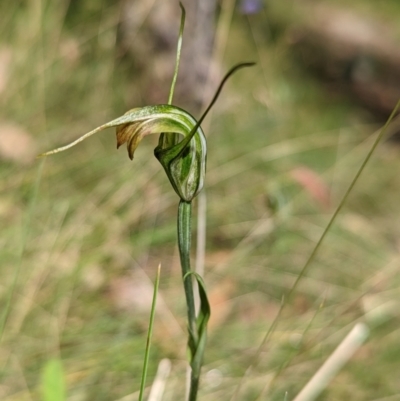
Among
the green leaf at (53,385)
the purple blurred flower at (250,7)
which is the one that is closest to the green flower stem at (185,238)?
the green leaf at (53,385)

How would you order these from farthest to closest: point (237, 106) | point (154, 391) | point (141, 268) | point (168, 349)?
1. point (237, 106)
2. point (141, 268)
3. point (168, 349)
4. point (154, 391)

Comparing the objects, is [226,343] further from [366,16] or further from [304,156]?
[366,16]

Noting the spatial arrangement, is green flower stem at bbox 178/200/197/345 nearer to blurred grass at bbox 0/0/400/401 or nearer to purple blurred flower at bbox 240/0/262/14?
blurred grass at bbox 0/0/400/401

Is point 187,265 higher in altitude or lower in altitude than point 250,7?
higher

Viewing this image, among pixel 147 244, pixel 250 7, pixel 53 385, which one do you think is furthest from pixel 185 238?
pixel 250 7

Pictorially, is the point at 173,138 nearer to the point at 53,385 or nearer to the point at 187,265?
the point at 187,265

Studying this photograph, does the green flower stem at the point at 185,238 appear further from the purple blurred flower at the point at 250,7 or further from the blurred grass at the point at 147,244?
the purple blurred flower at the point at 250,7

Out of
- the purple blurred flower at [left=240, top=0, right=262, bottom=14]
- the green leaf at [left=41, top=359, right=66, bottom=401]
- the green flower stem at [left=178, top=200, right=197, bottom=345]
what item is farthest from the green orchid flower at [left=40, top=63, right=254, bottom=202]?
the purple blurred flower at [left=240, top=0, right=262, bottom=14]

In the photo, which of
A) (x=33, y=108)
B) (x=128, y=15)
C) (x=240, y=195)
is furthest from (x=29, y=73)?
(x=240, y=195)
